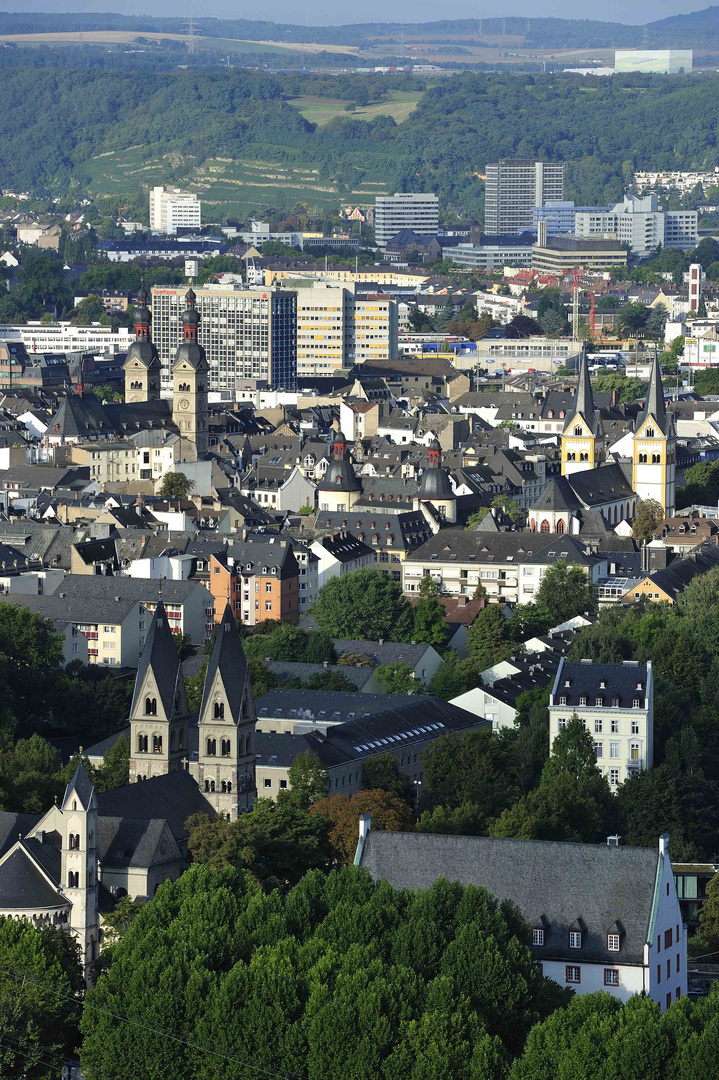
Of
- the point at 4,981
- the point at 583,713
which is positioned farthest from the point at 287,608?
the point at 4,981

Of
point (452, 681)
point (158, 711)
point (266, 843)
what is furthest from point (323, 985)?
point (452, 681)

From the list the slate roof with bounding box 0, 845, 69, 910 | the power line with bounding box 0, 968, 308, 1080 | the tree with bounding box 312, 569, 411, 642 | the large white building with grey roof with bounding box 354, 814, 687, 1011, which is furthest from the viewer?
the tree with bounding box 312, 569, 411, 642

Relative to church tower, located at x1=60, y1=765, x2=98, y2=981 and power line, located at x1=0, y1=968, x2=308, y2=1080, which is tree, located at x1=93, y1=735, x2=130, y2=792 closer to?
church tower, located at x1=60, y1=765, x2=98, y2=981

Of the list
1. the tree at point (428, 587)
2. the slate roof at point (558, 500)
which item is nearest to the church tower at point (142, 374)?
the slate roof at point (558, 500)

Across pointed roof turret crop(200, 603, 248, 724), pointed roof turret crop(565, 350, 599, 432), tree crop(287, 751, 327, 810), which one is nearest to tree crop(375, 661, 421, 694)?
tree crop(287, 751, 327, 810)

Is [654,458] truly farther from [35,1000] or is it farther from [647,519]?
[35,1000]

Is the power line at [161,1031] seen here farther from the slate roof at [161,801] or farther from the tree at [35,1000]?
the slate roof at [161,801]
